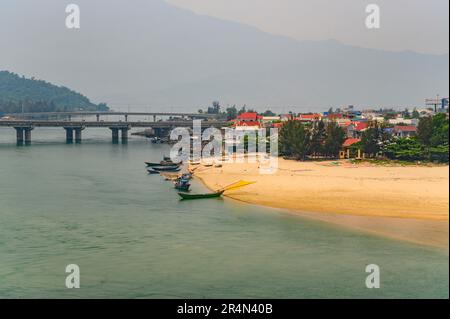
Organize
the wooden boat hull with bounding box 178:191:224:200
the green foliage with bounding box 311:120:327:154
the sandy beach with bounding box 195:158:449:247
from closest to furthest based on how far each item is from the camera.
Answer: the sandy beach with bounding box 195:158:449:247
the wooden boat hull with bounding box 178:191:224:200
the green foliage with bounding box 311:120:327:154

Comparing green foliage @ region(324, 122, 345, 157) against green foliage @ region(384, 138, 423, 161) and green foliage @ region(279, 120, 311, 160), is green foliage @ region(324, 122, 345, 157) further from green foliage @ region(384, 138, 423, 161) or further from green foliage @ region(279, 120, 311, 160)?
green foliage @ region(384, 138, 423, 161)

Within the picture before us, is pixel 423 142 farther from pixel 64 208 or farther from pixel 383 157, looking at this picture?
pixel 64 208

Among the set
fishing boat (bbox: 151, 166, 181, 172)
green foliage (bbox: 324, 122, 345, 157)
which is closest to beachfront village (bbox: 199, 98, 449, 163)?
green foliage (bbox: 324, 122, 345, 157)

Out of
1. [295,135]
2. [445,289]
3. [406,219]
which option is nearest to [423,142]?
[295,135]

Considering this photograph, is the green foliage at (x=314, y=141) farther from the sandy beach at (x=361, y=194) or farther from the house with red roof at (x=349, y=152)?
the sandy beach at (x=361, y=194)

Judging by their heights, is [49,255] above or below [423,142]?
below
